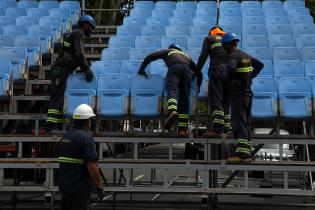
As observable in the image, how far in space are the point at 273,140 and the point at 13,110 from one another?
17.7 ft

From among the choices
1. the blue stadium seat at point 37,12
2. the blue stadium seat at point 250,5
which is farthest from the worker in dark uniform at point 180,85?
the blue stadium seat at point 37,12

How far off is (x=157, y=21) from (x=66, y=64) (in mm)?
7189

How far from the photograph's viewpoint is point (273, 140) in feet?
29.8

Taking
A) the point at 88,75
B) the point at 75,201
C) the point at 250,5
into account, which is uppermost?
the point at 250,5

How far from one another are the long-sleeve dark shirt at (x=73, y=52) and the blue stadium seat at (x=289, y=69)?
4.18m

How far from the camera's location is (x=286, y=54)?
1257 cm

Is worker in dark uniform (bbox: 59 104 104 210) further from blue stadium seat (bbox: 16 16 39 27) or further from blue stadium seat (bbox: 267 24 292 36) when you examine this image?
blue stadium seat (bbox: 16 16 39 27)

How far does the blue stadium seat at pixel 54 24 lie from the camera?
1562cm

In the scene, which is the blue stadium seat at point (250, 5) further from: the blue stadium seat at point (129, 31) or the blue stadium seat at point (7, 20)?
the blue stadium seat at point (7, 20)

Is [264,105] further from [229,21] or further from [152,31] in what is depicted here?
[229,21]

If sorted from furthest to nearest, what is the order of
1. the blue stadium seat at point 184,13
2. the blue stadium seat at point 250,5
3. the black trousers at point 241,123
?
the blue stadium seat at point 250,5
the blue stadium seat at point 184,13
the black trousers at point 241,123

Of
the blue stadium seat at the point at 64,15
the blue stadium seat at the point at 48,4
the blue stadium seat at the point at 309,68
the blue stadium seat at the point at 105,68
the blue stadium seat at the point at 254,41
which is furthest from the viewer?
the blue stadium seat at the point at 48,4

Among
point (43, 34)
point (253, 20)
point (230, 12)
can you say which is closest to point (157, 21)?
point (230, 12)

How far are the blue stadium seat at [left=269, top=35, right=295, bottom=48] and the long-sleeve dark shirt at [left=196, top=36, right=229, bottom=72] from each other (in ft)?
15.2
